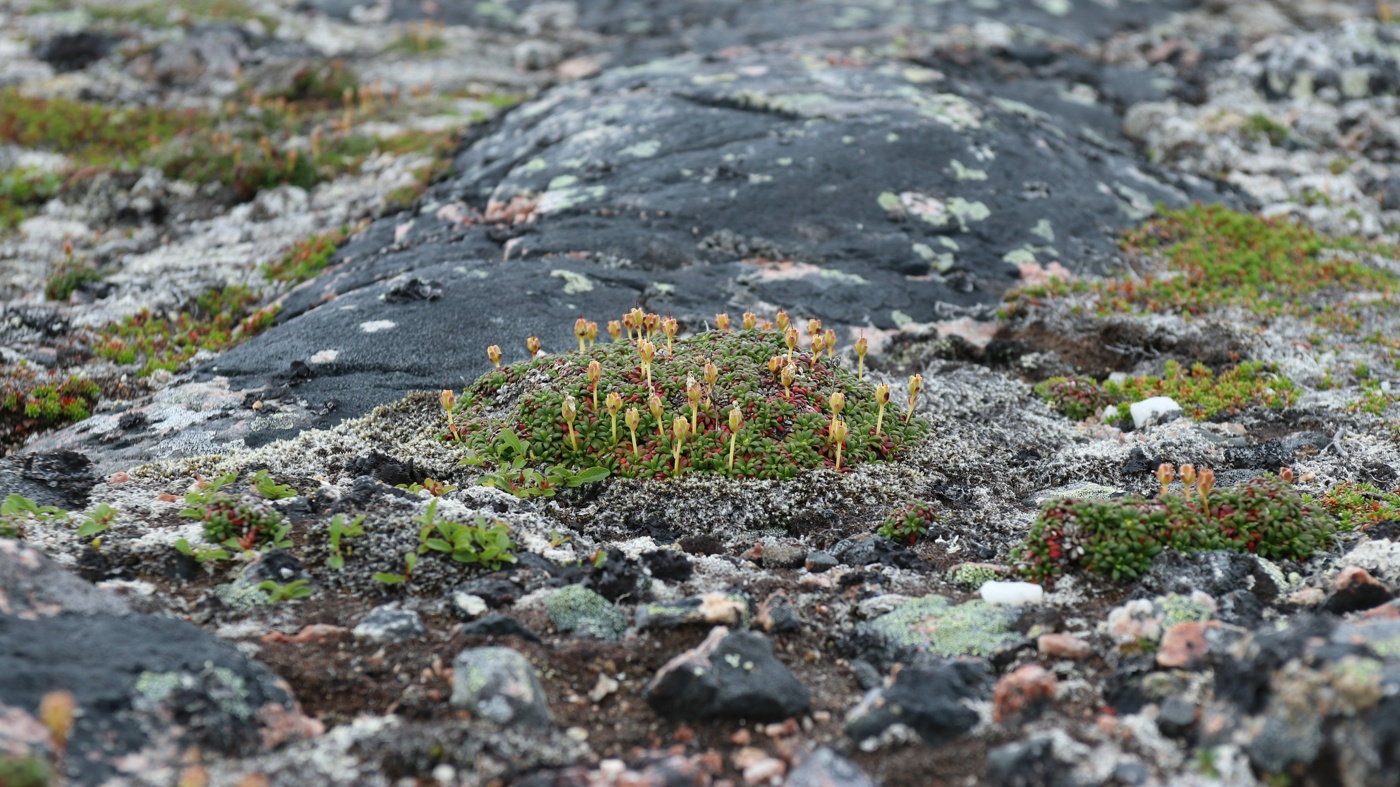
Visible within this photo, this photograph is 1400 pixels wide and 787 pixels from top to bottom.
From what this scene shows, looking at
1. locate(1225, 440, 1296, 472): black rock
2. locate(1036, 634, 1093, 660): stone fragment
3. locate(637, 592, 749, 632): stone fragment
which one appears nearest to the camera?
locate(1036, 634, 1093, 660): stone fragment

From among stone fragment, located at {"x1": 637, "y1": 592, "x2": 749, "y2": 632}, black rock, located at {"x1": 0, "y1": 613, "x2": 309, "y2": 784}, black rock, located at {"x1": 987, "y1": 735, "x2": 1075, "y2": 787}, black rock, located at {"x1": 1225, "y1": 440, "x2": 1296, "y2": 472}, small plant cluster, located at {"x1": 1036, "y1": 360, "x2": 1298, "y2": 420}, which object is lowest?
small plant cluster, located at {"x1": 1036, "y1": 360, "x2": 1298, "y2": 420}

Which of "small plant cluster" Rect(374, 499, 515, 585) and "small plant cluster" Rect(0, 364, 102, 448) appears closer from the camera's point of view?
"small plant cluster" Rect(374, 499, 515, 585)

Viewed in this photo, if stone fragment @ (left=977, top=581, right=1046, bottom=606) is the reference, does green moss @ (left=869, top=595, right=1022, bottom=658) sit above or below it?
above

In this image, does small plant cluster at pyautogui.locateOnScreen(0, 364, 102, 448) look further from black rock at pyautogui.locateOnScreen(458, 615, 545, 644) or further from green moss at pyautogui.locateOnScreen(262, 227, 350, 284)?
black rock at pyautogui.locateOnScreen(458, 615, 545, 644)

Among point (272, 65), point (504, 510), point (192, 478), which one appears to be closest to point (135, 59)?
point (272, 65)

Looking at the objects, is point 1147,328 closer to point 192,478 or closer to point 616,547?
point 616,547

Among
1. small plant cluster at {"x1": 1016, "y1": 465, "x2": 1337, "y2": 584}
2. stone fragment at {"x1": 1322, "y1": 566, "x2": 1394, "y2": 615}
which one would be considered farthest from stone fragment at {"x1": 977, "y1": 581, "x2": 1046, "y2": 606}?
stone fragment at {"x1": 1322, "y1": 566, "x2": 1394, "y2": 615}

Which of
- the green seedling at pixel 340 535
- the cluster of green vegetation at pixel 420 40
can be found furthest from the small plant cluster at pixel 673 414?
the cluster of green vegetation at pixel 420 40
